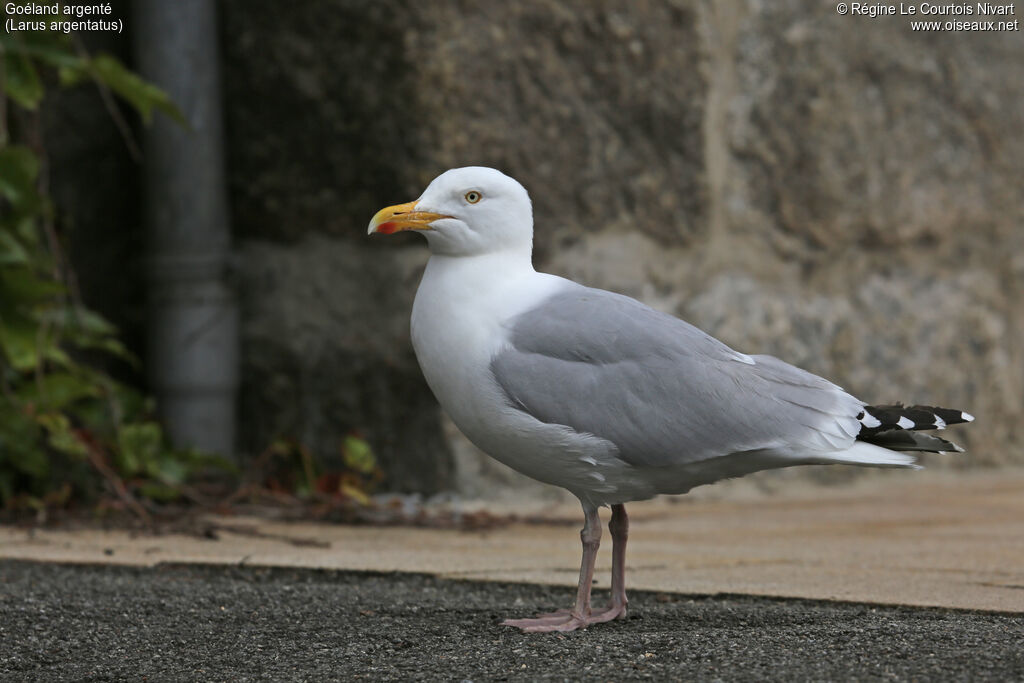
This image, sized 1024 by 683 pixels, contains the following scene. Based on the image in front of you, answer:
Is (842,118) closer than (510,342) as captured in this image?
No

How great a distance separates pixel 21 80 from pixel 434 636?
7.18ft

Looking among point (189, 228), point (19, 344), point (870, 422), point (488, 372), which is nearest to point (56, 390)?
point (19, 344)

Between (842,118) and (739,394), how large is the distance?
85.7 inches

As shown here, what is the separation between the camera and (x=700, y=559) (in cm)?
284

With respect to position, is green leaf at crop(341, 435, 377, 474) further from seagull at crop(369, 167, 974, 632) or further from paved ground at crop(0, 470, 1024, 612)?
seagull at crop(369, 167, 974, 632)

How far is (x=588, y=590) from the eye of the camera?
223cm

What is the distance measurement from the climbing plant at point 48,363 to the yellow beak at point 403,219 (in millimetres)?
1284

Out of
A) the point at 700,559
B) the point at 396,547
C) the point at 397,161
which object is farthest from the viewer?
the point at 397,161

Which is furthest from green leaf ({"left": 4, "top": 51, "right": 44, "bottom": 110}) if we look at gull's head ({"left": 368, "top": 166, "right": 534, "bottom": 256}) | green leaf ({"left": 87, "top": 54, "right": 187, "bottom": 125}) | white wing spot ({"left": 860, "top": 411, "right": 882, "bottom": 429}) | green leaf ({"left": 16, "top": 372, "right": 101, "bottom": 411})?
white wing spot ({"left": 860, "top": 411, "right": 882, "bottom": 429})

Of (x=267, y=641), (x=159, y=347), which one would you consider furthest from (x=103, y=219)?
(x=267, y=641)

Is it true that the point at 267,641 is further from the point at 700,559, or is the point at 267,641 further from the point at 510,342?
the point at 700,559

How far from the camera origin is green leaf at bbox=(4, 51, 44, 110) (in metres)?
3.43

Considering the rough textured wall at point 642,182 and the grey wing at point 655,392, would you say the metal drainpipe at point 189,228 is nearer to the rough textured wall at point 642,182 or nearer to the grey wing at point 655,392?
the rough textured wall at point 642,182

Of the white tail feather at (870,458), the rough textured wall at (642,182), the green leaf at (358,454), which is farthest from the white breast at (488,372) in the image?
the rough textured wall at (642,182)
